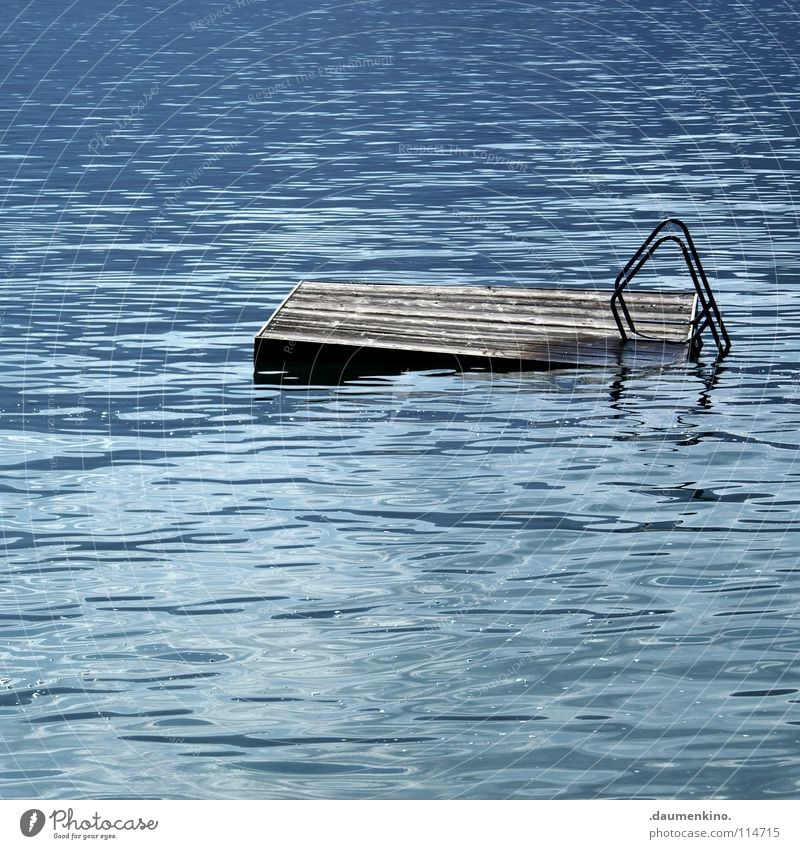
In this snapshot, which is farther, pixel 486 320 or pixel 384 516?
pixel 486 320

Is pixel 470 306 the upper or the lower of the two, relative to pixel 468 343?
lower

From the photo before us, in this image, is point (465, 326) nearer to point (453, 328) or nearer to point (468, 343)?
point (453, 328)

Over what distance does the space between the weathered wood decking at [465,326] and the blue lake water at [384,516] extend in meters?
0.48

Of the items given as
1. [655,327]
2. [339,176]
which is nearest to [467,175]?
[339,176]

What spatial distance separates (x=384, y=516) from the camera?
43.2ft

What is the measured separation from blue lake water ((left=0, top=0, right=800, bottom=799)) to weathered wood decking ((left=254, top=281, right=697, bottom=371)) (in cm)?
48

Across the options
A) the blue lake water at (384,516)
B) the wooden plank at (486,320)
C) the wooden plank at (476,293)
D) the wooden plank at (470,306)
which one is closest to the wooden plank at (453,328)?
the wooden plank at (486,320)

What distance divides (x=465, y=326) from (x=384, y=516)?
6803 mm

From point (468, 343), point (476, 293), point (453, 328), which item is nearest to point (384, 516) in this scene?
point (468, 343)

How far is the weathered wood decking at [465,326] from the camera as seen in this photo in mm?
18453

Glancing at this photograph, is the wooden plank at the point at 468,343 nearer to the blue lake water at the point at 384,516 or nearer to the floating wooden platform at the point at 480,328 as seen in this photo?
the floating wooden platform at the point at 480,328

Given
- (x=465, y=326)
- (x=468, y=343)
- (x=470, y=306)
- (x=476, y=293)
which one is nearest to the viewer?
(x=468, y=343)

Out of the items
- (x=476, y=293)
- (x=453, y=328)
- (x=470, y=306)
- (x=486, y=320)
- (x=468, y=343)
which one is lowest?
(x=476, y=293)

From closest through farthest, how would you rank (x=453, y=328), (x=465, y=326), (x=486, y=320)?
(x=453, y=328), (x=465, y=326), (x=486, y=320)
